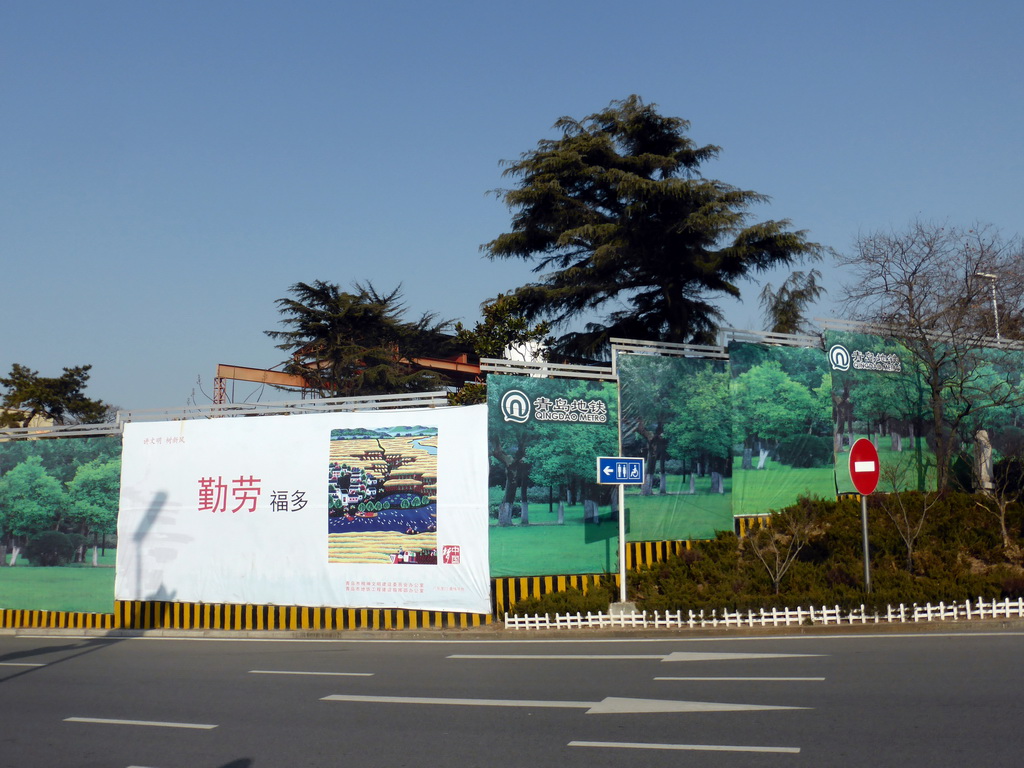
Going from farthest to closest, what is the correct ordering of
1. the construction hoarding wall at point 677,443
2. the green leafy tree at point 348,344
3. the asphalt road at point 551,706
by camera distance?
the green leafy tree at point 348,344
the construction hoarding wall at point 677,443
the asphalt road at point 551,706

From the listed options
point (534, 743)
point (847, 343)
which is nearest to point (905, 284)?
point (847, 343)

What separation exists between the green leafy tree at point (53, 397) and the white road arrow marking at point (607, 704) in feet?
153

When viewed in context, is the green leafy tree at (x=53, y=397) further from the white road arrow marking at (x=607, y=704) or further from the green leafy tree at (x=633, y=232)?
the white road arrow marking at (x=607, y=704)

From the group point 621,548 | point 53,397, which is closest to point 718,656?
point 621,548

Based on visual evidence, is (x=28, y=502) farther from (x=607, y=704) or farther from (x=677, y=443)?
(x=607, y=704)

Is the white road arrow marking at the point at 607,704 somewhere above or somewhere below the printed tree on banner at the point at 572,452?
below

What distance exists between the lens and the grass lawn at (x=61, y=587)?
776 inches


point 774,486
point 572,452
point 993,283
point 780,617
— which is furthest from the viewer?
point 993,283

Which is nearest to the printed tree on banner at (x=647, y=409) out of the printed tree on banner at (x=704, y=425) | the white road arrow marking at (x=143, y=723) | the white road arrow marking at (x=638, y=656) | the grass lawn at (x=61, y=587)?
the printed tree on banner at (x=704, y=425)

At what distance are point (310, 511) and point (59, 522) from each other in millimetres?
6487

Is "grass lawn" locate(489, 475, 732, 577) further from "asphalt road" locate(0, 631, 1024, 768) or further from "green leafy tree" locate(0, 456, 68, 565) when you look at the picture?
"green leafy tree" locate(0, 456, 68, 565)

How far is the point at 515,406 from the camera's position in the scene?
56.7 feet

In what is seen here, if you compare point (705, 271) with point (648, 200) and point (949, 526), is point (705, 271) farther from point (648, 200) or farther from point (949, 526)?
point (949, 526)

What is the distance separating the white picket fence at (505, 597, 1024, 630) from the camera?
13984mm
